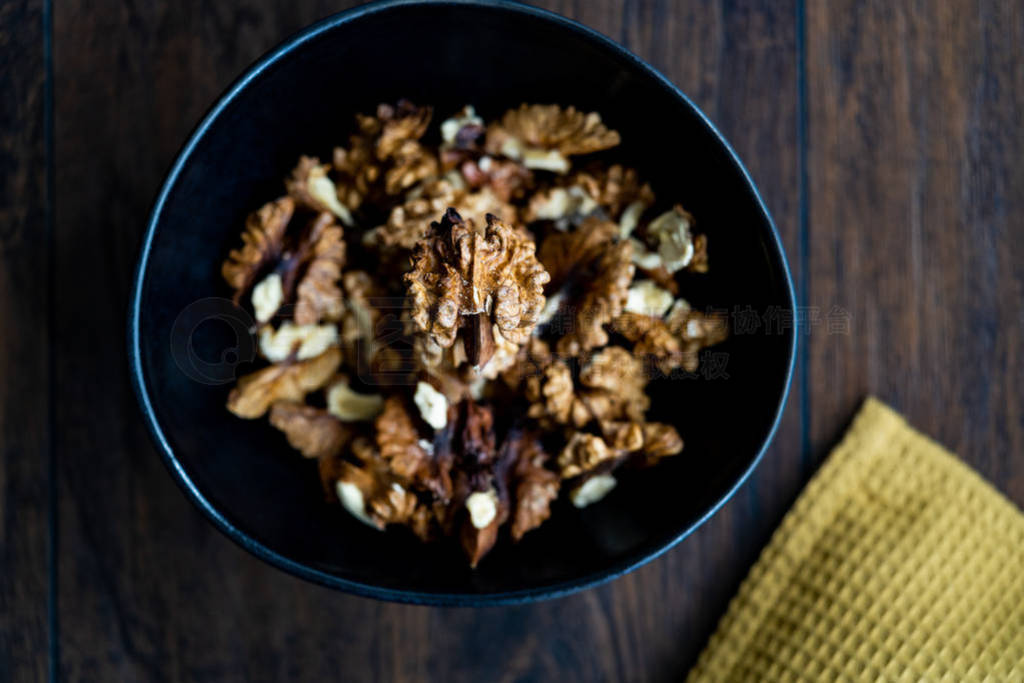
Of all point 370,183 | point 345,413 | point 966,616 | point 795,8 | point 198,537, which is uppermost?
point 795,8

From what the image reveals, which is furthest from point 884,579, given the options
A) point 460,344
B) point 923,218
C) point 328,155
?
point 328,155

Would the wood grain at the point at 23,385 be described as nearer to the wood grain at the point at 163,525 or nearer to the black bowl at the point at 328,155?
the wood grain at the point at 163,525

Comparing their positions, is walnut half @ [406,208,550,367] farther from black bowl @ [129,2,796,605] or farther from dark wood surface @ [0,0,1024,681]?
dark wood surface @ [0,0,1024,681]

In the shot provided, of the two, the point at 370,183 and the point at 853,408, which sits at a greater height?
the point at 370,183

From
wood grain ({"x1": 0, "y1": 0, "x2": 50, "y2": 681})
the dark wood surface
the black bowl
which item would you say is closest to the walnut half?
the black bowl

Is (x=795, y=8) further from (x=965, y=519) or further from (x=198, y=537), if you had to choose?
(x=198, y=537)

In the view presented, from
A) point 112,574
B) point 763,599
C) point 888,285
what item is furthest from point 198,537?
point 888,285
